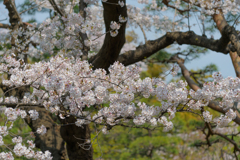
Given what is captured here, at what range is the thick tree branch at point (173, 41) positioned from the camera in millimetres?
2203

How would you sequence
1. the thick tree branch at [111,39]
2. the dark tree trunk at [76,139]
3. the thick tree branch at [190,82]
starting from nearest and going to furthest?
the thick tree branch at [111,39]
the dark tree trunk at [76,139]
the thick tree branch at [190,82]

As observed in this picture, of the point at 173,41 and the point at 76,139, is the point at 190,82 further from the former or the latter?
the point at 76,139

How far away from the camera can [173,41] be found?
2818 millimetres

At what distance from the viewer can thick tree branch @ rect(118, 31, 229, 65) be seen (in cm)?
220

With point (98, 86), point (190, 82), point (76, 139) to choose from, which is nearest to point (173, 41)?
point (190, 82)

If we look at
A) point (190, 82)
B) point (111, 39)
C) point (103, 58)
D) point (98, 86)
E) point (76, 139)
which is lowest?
point (76, 139)

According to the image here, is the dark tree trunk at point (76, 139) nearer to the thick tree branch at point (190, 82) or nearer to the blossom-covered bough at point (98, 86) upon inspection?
the blossom-covered bough at point (98, 86)

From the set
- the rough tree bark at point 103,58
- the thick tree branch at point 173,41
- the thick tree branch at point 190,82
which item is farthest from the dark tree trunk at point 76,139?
the thick tree branch at point 190,82

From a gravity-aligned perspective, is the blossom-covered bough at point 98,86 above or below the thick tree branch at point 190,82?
above

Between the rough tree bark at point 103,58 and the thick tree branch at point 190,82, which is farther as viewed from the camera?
the thick tree branch at point 190,82

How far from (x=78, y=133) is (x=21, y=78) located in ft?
3.65

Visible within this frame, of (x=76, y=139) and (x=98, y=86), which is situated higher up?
(x=98, y=86)

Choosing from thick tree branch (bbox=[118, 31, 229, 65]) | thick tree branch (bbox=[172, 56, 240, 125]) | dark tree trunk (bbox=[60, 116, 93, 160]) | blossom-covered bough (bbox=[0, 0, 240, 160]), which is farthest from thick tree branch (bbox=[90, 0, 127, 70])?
thick tree branch (bbox=[172, 56, 240, 125])

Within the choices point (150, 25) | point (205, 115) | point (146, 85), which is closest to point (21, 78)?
point (146, 85)
